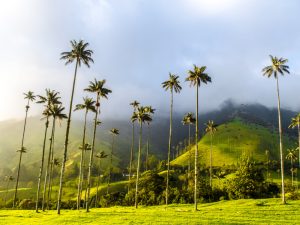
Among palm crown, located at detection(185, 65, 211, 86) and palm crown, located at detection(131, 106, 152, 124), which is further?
palm crown, located at detection(131, 106, 152, 124)

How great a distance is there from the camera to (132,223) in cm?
4791

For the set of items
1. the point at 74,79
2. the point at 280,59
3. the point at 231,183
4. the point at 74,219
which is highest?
the point at 280,59

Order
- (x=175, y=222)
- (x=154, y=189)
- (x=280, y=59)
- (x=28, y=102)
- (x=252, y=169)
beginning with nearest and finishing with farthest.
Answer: (x=175, y=222) < (x=280, y=59) < (x=28, y=102) < (x=252, y=169) < (x=154, y=189)

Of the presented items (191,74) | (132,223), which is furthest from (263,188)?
(132,223)

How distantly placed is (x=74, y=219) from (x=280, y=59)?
195 ft

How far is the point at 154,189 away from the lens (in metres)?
140

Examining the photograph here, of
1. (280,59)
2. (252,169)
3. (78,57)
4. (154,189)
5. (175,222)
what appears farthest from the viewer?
(154,189)

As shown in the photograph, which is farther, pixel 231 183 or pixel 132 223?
pixel 231 183

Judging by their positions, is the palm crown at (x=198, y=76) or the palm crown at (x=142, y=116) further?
the palm crown at (x=142, y=116)

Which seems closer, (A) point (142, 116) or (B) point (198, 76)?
(B) point (198, 76)

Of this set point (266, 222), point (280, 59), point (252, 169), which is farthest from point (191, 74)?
point (252, 169)

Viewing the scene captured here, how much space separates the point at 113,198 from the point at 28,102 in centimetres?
5792

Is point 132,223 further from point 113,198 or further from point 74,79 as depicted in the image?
point 113,198

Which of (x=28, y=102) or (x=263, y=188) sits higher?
(x=28, y=102)
